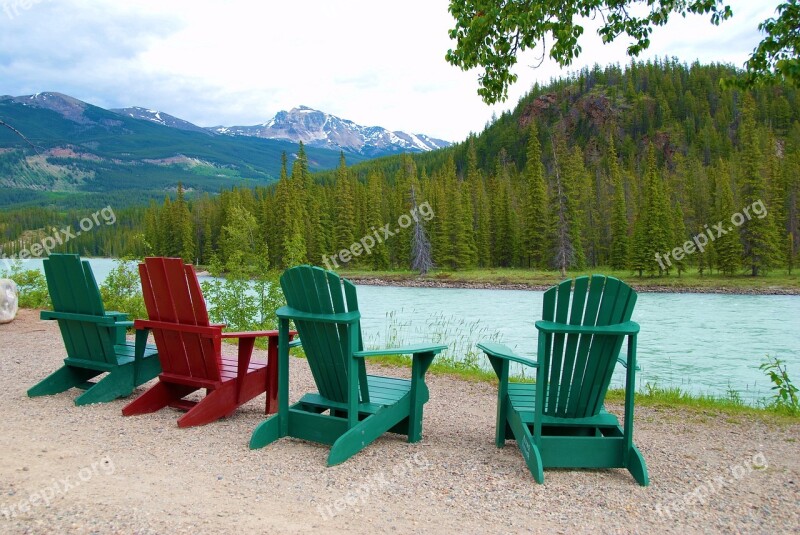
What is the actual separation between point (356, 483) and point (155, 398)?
8.08ft

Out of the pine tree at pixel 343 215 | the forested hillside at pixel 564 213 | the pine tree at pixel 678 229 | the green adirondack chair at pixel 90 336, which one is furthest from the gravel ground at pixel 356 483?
the pine tree at pixel 343 215

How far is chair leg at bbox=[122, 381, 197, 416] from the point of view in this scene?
5.24 meters

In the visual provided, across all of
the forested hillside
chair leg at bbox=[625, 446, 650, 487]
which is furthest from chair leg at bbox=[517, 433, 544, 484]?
the forested hillside

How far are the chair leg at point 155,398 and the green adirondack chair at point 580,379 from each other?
3051 mm

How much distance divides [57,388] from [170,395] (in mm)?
1421

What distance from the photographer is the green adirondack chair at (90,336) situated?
217 inches

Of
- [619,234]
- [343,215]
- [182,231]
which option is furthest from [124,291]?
[182,231]

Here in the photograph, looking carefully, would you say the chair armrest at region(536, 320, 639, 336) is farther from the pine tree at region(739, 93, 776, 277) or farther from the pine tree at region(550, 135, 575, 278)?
the pine tree at region(550, 135, 575, 278)

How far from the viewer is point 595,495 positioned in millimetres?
3688

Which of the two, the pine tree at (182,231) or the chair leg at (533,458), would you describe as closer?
the chair leg at (533,458)

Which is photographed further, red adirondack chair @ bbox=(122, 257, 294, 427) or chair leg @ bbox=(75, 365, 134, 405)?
chair leg @ bbox=(75, 365, 134, 405)

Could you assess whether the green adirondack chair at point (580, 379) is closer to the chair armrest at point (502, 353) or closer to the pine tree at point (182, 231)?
the chair armrest at point (502, 353)

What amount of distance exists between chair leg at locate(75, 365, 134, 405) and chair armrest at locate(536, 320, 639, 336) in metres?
3.89

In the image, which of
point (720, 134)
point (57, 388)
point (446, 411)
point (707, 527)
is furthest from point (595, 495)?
point (720, 134)
